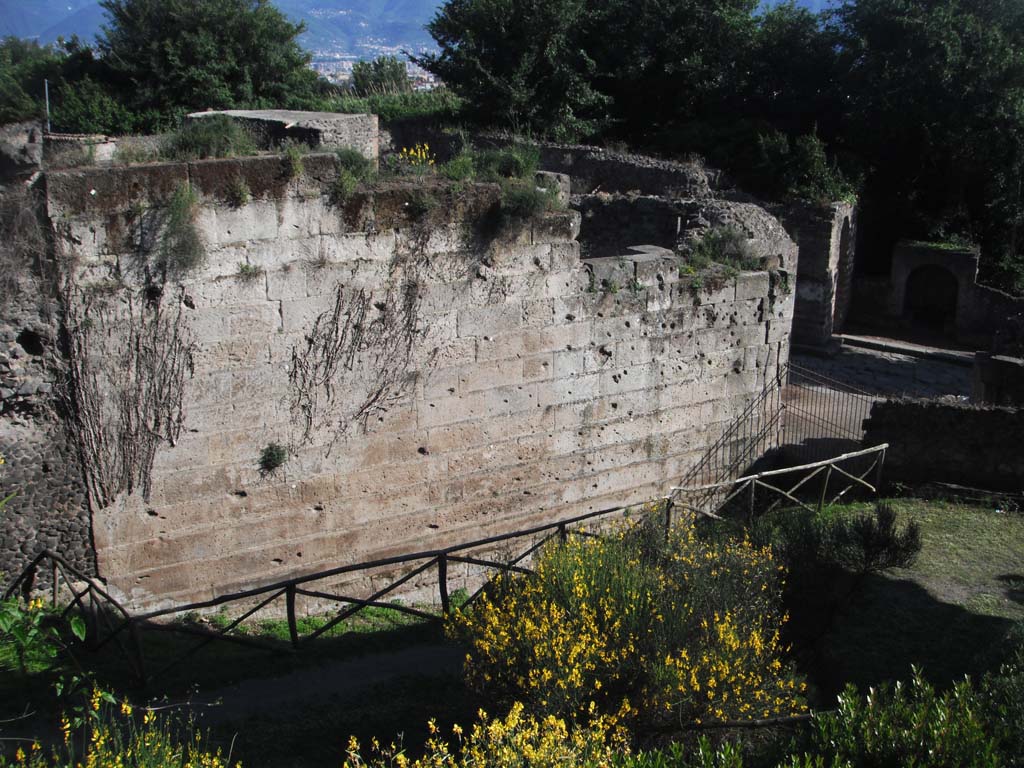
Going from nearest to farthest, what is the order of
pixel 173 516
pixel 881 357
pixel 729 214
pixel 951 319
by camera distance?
1. pixel 173 516
2. pixel 729 214
3. pixel 881 357
4. pixel 951 319

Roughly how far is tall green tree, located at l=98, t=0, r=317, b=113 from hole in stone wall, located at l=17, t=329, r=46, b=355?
78.0 ft

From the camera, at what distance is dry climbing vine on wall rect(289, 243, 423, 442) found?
9.03 m

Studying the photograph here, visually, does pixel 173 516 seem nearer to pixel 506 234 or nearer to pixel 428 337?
pixel 428 337

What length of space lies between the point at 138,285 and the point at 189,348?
654 mm

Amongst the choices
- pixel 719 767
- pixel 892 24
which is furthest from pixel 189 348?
pixel 892 24

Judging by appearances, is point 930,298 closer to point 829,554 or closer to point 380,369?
point 829,554

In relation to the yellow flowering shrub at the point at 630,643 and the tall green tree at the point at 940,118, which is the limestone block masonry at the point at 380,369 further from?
the tall green tree at the point at 940,118

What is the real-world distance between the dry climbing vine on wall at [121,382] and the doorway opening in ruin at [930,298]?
17.0 meters

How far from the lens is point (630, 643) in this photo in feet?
21.9

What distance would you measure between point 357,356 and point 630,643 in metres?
3.85

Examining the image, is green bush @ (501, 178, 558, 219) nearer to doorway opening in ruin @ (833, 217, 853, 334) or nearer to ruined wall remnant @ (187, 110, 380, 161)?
ruined wall remnant @ (187, 110, 380, 161)

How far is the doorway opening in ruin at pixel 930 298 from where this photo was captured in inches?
831

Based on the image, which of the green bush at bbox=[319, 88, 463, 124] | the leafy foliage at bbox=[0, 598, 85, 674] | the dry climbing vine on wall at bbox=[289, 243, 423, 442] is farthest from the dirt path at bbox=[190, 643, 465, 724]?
the green bush at bbox=[319, 88, 463, 124]

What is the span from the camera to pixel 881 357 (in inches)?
752
